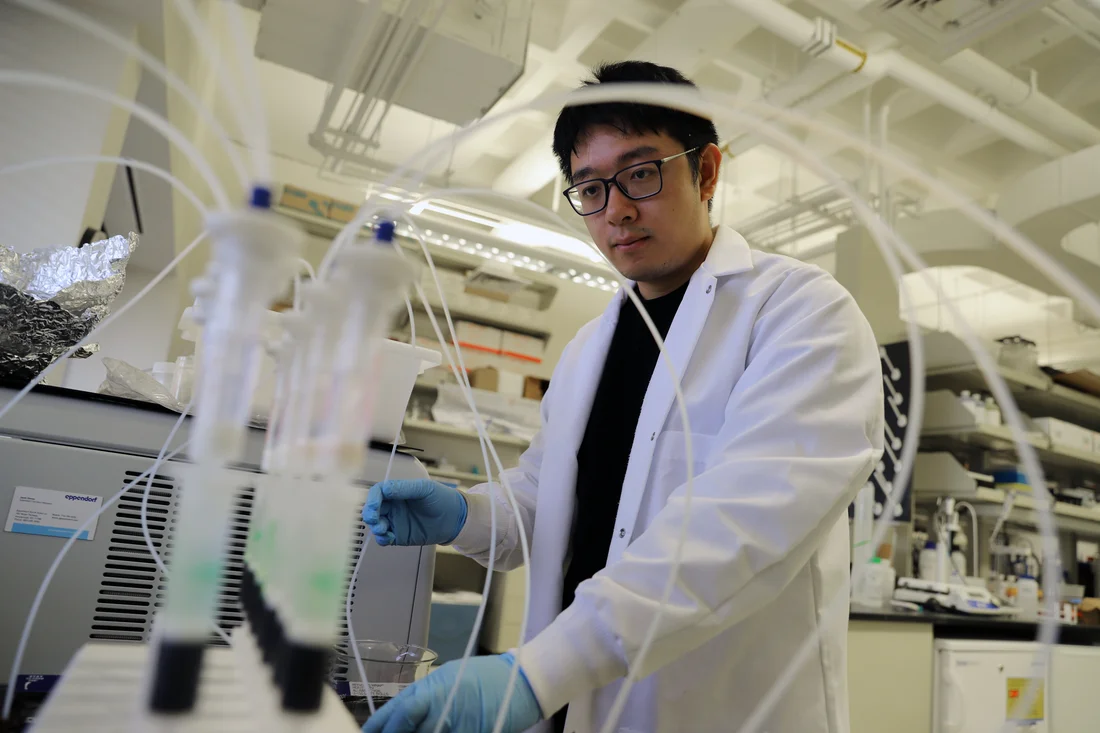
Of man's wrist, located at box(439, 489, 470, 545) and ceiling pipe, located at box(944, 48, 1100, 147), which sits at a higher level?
ceiling pipe, located at box(944, 48, 1100, 147)

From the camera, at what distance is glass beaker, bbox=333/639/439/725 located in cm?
84

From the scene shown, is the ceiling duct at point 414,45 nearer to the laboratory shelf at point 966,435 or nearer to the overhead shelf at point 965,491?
the laboratory shelf at point 966,435

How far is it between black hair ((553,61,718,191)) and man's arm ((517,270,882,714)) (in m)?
0.41

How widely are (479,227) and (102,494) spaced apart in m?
4.02

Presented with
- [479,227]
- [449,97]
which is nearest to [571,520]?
[449,97]

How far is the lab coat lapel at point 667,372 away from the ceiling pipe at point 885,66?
5.56 ft

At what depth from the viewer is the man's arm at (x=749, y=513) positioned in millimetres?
714

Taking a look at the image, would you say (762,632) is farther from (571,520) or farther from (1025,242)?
(1025,242)

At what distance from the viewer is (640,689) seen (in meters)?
0.98

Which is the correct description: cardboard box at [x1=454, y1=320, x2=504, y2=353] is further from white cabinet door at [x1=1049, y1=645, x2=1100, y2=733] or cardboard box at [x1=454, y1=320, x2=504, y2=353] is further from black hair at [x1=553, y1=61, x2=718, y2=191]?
white cabinet door at [x1=1049, y1=645, x2=1100, y2=733]

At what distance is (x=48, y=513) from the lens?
870 millimetres

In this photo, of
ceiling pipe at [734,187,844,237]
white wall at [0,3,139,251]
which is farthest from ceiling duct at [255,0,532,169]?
ceiling pipe at [734,187,844,237]

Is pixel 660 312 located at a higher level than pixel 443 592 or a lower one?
higher

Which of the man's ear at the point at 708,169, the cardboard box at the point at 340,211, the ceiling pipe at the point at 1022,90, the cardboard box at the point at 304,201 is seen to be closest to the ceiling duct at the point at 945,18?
the ceiling pipe at the point at 1022,90
